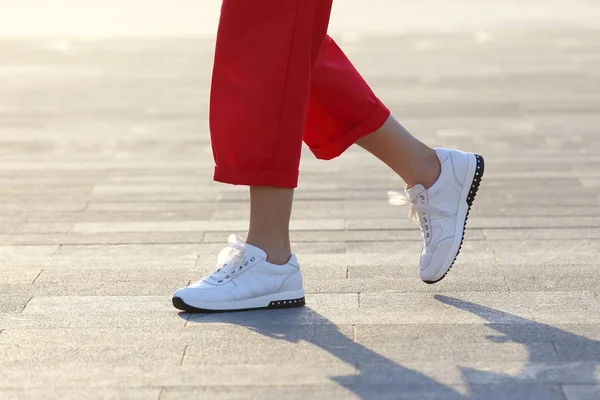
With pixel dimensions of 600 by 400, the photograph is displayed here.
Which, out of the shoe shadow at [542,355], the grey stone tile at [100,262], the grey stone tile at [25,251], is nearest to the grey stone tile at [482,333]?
the shoe shadow at [542,355]

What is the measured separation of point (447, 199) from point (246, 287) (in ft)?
1.39

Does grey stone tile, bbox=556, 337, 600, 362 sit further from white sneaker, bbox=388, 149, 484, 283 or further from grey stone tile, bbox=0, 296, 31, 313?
grey stone tile, bbox=0, 296, 31, 313

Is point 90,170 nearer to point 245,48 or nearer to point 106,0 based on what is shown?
point 245,48

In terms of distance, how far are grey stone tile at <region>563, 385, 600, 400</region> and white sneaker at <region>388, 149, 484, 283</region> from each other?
1.94ft

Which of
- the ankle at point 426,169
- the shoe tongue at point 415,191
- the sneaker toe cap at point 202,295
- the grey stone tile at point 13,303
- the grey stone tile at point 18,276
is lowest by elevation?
the grey stone tile at point 18,276

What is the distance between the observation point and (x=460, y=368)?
1.68 metres

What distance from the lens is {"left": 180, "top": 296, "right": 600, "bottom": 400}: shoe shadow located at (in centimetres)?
159

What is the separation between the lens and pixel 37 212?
288 centimetres

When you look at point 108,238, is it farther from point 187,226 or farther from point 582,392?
point 582,392

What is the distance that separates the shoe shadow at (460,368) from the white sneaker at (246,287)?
21 mm

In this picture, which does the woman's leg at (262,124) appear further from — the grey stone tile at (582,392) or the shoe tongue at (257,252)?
the grey stone tile at (582,392)

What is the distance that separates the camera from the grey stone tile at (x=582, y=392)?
1.56 meters

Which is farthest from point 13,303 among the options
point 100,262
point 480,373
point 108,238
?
point 480,373

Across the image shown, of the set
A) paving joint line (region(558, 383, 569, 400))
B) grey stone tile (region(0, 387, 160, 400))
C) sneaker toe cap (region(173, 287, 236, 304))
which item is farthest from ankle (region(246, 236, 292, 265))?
paving joint line (region(558, 383, 569, 400))
